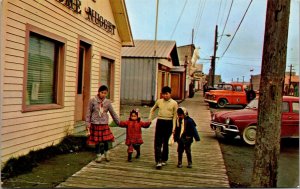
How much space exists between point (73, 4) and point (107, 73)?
415 cm

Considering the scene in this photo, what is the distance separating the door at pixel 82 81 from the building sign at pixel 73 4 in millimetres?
1198

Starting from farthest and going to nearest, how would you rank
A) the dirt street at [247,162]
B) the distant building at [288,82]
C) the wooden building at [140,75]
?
the distant building at [288,82], the wooden building at [140,75], the dirt street at [247,162]

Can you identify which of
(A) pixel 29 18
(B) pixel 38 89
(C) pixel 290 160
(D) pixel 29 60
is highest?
(A) pixel 29 18

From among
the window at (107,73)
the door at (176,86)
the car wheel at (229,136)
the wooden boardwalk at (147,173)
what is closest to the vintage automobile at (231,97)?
the door at (176,86)

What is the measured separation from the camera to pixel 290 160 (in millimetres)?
9016

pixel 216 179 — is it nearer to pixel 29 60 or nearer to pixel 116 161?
pixel 116 161

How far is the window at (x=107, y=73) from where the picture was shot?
40.7 feet

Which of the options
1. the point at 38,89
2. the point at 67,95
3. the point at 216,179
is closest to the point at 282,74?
the point at 216,179

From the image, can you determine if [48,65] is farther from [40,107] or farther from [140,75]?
[140,75]

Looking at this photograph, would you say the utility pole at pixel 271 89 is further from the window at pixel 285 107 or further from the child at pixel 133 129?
the window at pixel 285 107

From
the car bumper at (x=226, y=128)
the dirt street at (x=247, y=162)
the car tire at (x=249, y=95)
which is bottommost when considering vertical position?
the dirt street at (x=247, y=162)

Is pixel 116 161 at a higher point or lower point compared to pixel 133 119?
lower

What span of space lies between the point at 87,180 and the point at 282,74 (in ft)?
10.8

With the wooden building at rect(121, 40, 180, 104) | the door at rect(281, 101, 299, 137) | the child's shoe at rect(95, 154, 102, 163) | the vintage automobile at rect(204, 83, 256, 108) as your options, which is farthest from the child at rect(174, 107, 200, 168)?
the vintage automobile at rect(204, 83, 256, 108)
